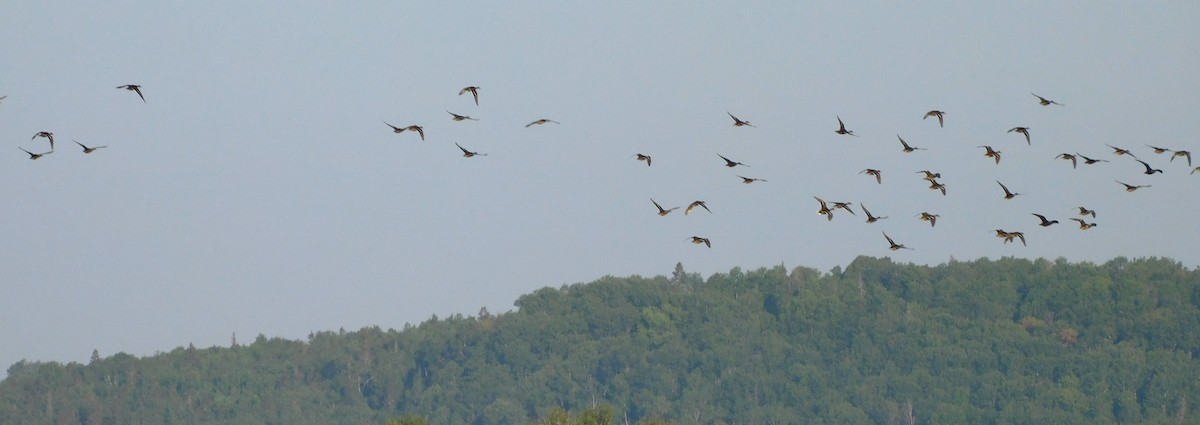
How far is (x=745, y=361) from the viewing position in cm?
15375

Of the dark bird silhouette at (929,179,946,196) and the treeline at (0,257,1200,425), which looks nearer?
the dark bird silhouette at (929,179,946,196)

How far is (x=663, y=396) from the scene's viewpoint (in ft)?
495

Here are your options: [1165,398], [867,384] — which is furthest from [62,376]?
[1165,398]

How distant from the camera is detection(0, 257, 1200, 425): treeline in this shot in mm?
139500

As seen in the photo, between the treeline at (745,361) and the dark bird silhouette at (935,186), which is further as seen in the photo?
the treeline at (745,361)

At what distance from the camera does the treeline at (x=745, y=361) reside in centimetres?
13950

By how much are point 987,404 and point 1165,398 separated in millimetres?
11794

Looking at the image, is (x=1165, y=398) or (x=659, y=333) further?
(x=659, y=333)

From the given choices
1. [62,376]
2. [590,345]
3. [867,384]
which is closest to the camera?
[867,384]

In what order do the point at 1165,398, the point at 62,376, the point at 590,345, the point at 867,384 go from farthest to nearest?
the point at 62,376
the point at 590,345
the point at 867,384
the point at 1165,398

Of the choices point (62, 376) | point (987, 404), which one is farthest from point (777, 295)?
point (62, 376)

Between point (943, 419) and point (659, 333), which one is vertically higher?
point (659, 333)

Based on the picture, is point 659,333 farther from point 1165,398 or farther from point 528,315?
point 1165,398

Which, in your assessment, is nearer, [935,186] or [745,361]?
[935,186]
